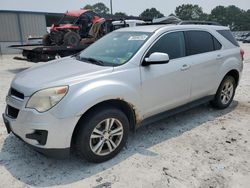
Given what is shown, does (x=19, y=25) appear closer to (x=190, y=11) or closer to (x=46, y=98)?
(x=46, y=98)

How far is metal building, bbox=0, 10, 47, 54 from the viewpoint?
23.4 metres

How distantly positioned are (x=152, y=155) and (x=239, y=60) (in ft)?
9.88

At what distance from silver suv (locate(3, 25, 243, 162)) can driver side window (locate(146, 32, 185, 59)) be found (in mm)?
15

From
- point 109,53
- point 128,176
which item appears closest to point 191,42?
point 109,53

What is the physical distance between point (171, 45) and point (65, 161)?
7.72 ft

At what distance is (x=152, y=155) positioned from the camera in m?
3.54

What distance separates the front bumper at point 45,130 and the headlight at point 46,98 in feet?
0.21

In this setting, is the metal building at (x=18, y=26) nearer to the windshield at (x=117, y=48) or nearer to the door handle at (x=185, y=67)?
the windshield at (x=117, y=48)

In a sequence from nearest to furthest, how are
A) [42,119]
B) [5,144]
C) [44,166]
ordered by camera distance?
[42,119] → [44,166] → [5,144]

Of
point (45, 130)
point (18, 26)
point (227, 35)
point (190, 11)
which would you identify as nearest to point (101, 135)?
point (45, 130)

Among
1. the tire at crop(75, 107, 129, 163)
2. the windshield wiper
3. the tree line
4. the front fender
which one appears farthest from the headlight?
the tree line

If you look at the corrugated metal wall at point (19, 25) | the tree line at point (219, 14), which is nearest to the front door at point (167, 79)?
the corrugated metal wall at point (19, 25)

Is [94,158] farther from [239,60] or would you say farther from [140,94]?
[239,60]

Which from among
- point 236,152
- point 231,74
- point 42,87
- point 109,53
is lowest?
point 236,152
